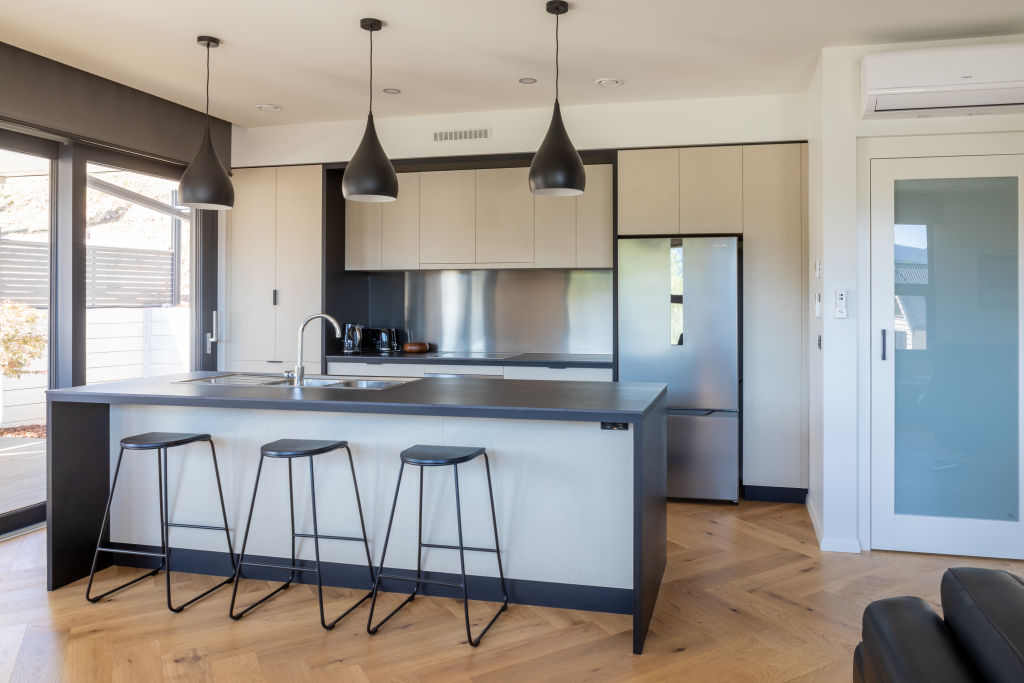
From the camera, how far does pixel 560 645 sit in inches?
102

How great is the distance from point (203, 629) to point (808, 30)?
382cm

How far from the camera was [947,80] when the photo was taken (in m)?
3.36

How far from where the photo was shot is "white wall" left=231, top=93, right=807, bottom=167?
4.54 m

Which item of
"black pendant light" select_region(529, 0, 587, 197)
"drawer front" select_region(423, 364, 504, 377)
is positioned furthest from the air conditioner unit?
"drawer front" select_region(423, 364, 504, 377)

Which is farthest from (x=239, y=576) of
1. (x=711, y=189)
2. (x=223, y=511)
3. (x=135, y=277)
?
(x=711, y=189)

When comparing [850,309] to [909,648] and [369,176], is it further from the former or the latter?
[909,648]

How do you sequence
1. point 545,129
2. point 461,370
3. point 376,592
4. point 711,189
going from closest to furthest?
point 376,592 → point 711,189 → point 545,129 → point 461,370

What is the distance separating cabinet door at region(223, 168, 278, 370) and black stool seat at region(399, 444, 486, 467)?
9.77ft

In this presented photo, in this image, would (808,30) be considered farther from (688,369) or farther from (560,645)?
(560,645)

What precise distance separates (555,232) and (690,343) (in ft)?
4.19

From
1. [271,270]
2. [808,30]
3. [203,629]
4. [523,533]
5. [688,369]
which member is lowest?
[203,629]

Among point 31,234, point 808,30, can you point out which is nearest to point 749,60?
point 808,30

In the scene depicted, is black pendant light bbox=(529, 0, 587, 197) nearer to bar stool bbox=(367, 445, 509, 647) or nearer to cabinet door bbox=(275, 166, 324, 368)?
bar stool bbox=(367, 445, 509, 647)

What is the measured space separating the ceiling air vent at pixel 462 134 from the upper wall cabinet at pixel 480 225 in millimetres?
318
